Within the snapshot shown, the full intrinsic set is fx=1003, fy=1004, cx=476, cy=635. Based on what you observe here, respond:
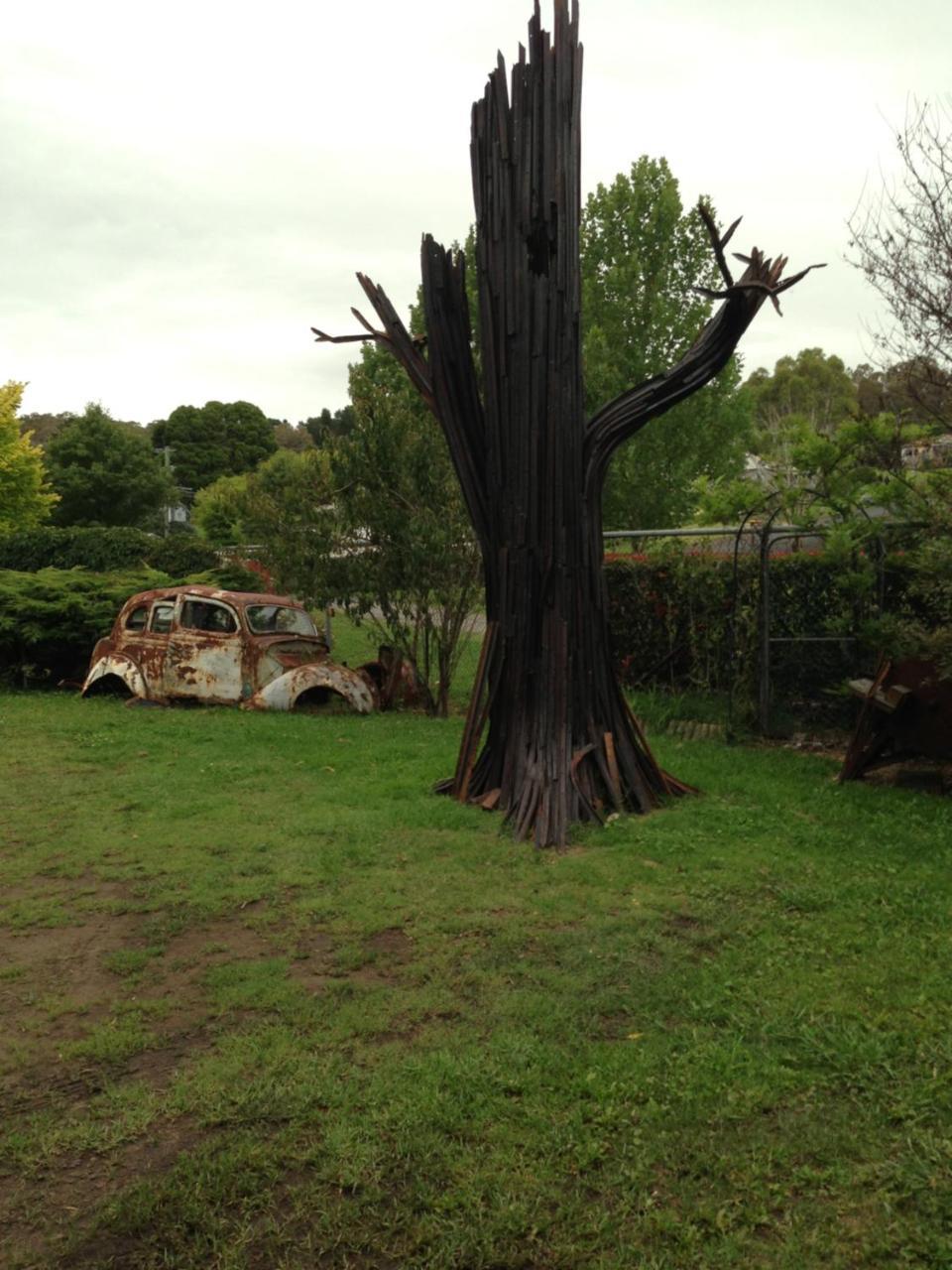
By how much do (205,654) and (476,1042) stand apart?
926 centimetres

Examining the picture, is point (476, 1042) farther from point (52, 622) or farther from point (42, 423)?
point (42, 423)

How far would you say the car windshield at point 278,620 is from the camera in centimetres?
1212

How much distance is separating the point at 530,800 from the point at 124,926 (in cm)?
251

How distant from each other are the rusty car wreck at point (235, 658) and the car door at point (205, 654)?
12 millimetres

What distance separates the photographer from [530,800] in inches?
245

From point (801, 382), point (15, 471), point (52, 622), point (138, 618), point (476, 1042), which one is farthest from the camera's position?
point (801, 382)

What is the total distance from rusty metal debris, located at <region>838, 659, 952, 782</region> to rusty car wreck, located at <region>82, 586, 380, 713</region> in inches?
241

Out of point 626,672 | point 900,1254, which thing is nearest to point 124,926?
point 900,1254

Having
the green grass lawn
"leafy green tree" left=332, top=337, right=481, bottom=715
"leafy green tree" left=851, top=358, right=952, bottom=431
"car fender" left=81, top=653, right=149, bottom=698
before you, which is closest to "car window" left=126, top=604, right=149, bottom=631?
"car fender" left=81, top=653, right=149, bottom=698

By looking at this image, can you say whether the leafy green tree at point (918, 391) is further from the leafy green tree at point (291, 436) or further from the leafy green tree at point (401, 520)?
the leafy green tree at point (291, 436)

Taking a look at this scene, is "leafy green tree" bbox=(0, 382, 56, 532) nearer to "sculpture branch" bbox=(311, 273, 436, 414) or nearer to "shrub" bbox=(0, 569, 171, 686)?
"shrub" bbox=(0, 569, 171, 686)

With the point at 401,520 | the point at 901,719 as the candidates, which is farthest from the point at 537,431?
the point at 401,520

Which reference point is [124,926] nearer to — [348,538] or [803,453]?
[803,453]

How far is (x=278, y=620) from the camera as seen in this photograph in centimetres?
1238
